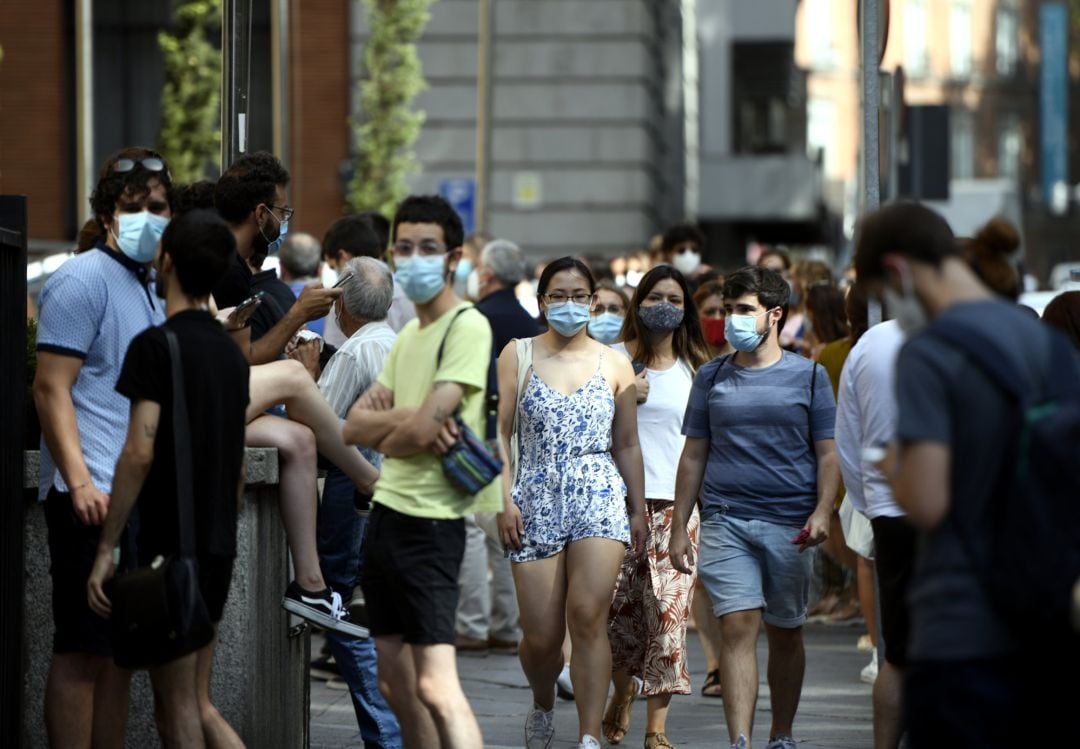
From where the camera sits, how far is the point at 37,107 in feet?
91.2

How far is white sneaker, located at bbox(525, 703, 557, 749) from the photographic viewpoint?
27.4 ft

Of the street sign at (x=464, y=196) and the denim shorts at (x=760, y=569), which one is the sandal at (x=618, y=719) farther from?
the street sign at (x=464, y=196)

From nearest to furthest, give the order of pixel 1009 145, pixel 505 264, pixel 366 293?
1. pixel 366 293
2. pixel 505 264
3. pixel 1009 145

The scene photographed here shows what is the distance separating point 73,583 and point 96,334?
797 millimetres

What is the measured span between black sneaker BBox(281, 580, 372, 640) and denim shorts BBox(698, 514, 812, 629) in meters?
1.57

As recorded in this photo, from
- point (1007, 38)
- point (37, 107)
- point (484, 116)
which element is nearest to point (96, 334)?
point (484, 116)

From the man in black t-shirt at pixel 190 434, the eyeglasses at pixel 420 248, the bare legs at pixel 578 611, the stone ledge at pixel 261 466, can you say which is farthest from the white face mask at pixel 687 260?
the man in black t-shirt at pixel 190 434

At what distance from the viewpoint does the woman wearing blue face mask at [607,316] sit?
10.3 m

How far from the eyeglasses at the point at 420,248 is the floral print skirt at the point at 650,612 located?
9.33ft

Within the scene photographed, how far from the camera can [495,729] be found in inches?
374

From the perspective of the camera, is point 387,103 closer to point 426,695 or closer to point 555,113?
point 555,113

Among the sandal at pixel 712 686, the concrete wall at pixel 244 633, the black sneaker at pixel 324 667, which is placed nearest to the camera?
the concrete wall at pixel 244 633

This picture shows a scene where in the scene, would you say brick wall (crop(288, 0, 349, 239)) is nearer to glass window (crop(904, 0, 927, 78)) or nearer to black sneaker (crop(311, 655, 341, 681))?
black sneaker (crop(311, 655, 341, 681))

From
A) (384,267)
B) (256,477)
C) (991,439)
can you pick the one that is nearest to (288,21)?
(384,267)
